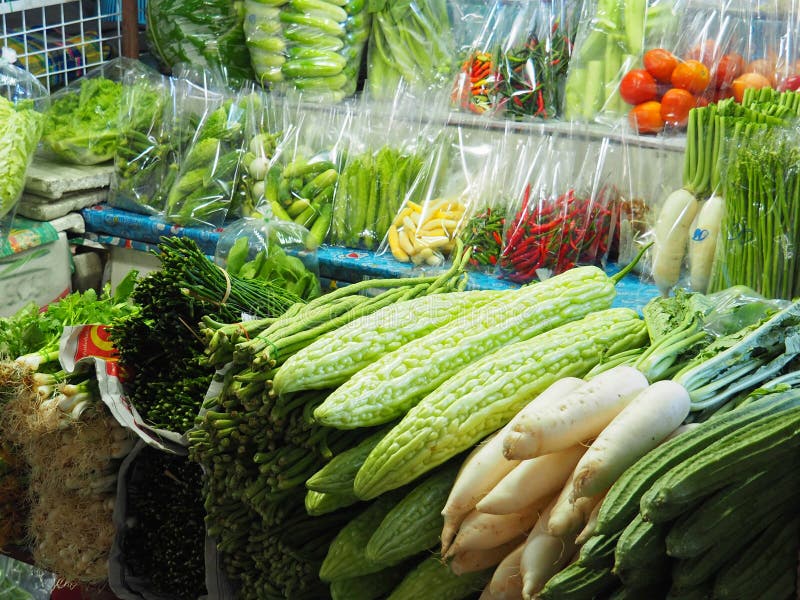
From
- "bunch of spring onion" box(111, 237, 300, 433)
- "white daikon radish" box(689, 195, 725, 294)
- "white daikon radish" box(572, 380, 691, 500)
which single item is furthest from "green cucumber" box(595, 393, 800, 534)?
"white daikon radish" box(689, 195, 725, 294)

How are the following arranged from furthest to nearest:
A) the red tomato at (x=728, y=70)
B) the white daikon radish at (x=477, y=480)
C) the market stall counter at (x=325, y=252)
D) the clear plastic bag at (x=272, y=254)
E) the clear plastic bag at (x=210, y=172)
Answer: the clear plastic bag at (x=210, y=172) → the red tomato at (x=728, y=70) → the market stall counter at (x=325, y=252) → the clear plastic bag at (x=272, y=254) → the white daikon radish at (x=477, y=480)

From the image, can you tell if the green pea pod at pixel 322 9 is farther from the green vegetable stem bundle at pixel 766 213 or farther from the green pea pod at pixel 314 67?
the green vegetable stem bundle at pixel 766 213

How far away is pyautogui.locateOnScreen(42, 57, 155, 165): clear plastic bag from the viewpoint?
4.20m

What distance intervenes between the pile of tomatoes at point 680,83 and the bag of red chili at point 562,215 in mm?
239

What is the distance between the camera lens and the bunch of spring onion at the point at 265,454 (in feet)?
5.79

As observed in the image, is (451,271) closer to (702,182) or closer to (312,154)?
(702,182)

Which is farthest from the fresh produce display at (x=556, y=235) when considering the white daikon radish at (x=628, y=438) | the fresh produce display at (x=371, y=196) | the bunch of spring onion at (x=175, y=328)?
the white daikon radish at (x=628, y=438)

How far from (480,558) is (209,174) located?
280 centimetres

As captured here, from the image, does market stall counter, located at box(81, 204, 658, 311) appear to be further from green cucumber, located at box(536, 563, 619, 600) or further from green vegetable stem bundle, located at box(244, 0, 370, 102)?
green cucumber, located at box(536, 563, 619, 600)

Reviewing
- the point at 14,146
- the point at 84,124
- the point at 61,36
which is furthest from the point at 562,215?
the point at 61,36

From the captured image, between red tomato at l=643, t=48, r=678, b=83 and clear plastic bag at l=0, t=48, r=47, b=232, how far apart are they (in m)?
2.62

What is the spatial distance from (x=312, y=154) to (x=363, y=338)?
7.37 feet

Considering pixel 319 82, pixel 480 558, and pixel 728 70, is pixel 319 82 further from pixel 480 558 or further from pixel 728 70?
pixel 480 558

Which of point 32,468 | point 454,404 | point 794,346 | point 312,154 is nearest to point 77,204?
point 312,154
